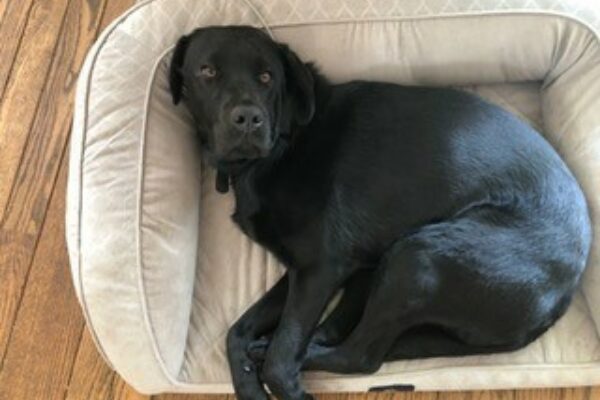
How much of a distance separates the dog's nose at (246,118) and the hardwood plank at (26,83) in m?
0.95

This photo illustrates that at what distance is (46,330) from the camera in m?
2.05

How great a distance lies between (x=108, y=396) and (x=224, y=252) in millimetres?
484

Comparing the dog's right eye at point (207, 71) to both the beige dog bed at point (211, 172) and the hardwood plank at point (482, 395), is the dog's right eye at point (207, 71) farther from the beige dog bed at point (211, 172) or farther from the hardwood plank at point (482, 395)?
the hardwood plank at point (482, 395)

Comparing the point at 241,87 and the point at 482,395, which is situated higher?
the point at 241,87

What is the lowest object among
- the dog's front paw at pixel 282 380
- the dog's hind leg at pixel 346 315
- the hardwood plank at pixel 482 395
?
the hardwood plank at pixel 482 395

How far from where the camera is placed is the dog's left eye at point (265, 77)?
5.62ft

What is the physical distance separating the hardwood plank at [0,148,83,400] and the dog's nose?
80cm

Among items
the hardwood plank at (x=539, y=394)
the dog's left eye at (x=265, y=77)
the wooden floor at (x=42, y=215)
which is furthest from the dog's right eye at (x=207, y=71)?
the hardwood plank at (x=539, y=394)

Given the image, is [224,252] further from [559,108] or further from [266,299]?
[559,108]

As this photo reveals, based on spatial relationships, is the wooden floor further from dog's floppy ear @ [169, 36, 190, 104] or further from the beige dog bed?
dog's floppy ear @ [169, 36, 190, 104]

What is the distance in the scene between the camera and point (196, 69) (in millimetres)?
1737

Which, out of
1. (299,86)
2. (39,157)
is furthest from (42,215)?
(299,86)

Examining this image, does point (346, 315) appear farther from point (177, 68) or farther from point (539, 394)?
point (177, 68)

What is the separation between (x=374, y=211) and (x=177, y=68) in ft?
1.93
